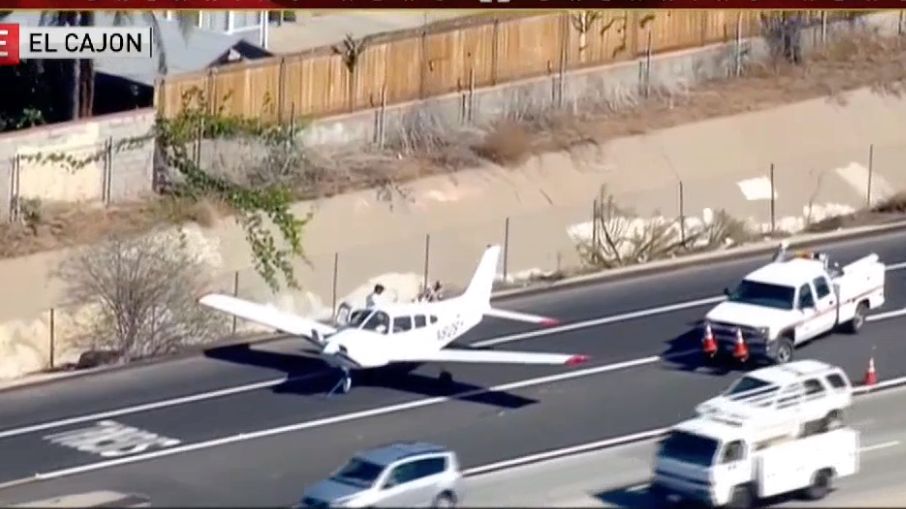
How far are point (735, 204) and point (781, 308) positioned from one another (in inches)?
453

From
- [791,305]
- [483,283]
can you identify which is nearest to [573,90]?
[483,283]

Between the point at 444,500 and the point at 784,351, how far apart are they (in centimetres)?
1488

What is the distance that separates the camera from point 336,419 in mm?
47781

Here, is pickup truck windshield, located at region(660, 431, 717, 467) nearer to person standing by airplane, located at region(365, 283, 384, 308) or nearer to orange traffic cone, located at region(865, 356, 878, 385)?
orange traffic cone, located at region(865, 356, 878, 385)

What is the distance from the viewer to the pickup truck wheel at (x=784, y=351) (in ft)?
163

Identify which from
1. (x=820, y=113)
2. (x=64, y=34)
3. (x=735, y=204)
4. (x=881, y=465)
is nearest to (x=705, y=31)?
(x=820, y=113)

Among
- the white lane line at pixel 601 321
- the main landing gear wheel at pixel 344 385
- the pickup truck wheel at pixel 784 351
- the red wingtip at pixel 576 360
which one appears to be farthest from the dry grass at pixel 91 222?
the pickup truck wheel at pixel 784 351

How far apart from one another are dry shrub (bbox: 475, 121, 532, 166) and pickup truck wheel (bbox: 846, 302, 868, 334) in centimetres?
1188

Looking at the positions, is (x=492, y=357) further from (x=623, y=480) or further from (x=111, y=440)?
(x=111, y=440)

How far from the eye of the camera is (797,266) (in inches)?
2026

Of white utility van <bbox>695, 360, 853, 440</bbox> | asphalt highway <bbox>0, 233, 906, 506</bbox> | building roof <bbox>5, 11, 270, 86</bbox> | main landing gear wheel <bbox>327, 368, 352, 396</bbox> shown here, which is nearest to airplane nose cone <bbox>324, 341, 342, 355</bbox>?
main landing gear wheel <bbox>327, 368, 352, 396</bbox>

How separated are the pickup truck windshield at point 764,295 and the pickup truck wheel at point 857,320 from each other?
248 centimetres

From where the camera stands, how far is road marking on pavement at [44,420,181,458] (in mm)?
46219
